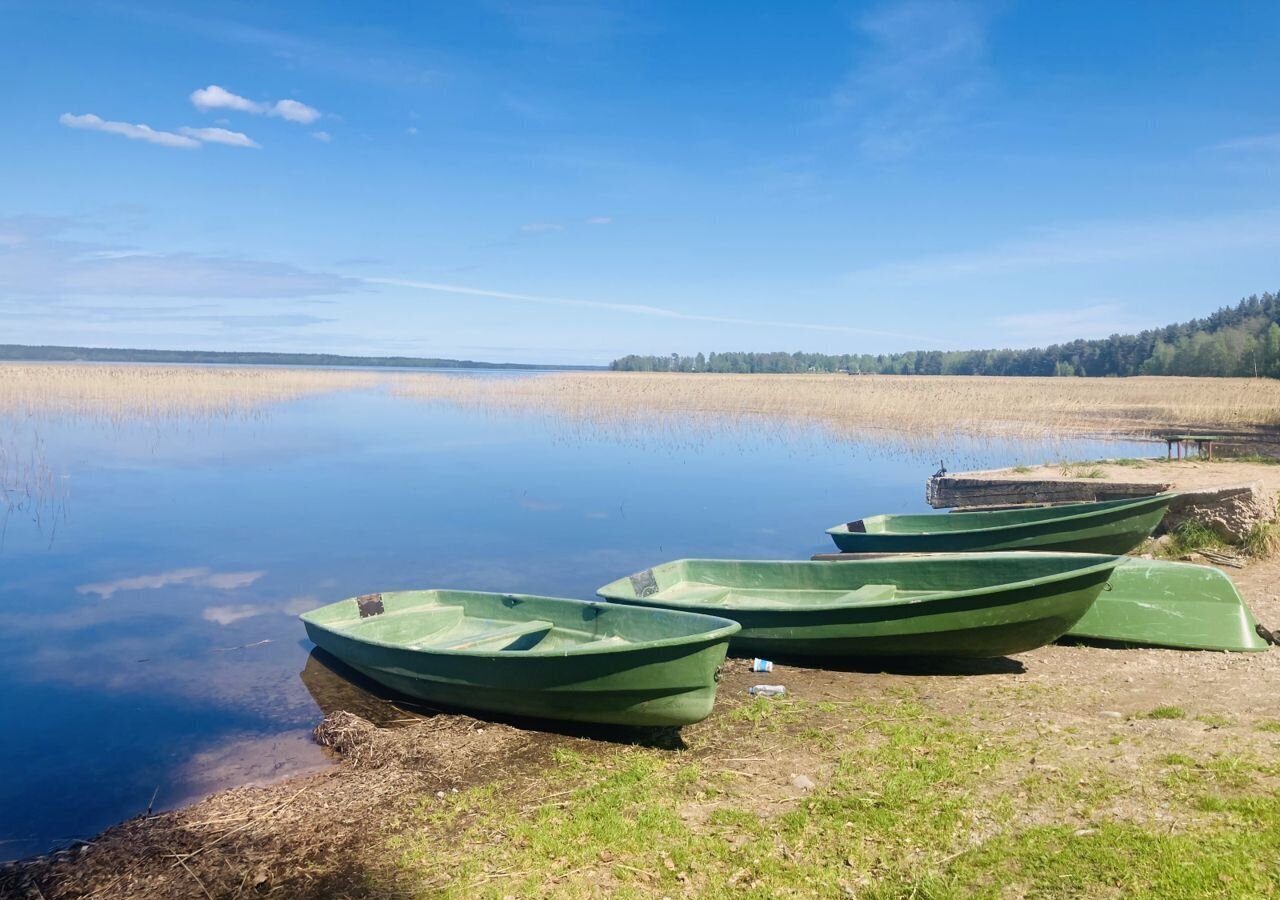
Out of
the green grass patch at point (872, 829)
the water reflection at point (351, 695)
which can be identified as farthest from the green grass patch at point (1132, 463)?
the water reflection at point (351, 695)

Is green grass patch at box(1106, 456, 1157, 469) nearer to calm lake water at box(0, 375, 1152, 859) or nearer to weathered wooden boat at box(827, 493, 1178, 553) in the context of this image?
calm lake water at box(0, 375, 1152, 859)

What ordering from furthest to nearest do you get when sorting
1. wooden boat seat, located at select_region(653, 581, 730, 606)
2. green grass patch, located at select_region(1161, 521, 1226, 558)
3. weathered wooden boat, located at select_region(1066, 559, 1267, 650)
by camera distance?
green grass patch, located at select_region(1161, 521, 1226, 558), wooden boat seat, located at select_region(653, 581, 730, 606), weathered wooden boat, located at select_region(1066, 559, 1267, 650)

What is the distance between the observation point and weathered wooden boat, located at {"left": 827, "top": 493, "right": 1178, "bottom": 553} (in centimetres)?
1035

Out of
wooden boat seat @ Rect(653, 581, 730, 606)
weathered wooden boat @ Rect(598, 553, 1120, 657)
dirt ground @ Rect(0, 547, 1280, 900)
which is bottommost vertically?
dirt ground @ Rect(0, 547, 1280, 900)

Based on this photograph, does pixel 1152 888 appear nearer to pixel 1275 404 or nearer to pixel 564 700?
pixel 564 700

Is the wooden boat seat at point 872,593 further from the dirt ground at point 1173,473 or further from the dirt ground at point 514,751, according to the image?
the dirt ground at point 1173,473

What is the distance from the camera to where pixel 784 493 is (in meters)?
19.2

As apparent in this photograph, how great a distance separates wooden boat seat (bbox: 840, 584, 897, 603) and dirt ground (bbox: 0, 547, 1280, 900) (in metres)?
0.67

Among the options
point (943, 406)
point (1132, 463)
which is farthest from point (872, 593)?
point (943, 406)

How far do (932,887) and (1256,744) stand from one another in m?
2.67

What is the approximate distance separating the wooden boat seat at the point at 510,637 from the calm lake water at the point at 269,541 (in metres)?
1.39

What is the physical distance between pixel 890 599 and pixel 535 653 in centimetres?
329

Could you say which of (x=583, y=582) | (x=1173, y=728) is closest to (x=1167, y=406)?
(x=583, y=582)

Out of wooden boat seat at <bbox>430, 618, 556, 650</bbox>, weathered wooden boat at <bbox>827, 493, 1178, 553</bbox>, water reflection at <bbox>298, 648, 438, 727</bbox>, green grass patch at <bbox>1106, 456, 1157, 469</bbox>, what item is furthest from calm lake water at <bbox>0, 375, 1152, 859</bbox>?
green grass patch at <bbox>1106, 456, 1157, 469</bbox>
